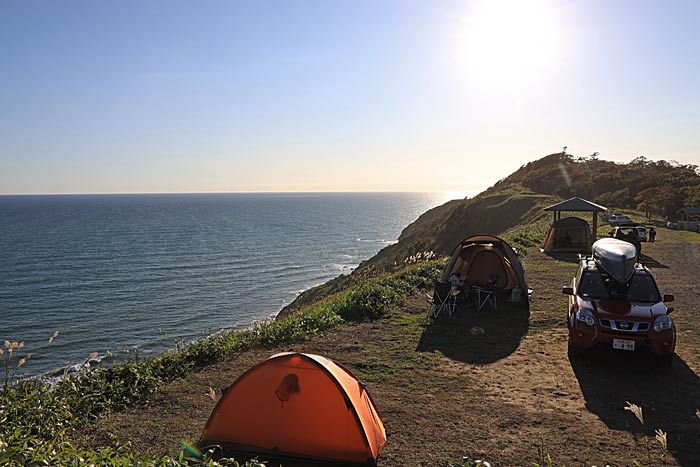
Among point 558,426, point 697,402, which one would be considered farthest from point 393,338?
point 697,402

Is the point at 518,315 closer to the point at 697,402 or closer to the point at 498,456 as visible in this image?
the point at 697,402

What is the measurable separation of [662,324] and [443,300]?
5.36m

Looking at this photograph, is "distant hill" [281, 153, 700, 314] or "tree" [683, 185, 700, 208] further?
"tree" [683, 185, 700, 208]

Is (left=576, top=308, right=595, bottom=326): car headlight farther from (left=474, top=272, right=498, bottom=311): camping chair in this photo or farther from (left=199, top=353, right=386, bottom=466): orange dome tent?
Answer: (left=199, top=353, right=386, bottom=466): orange dome tent

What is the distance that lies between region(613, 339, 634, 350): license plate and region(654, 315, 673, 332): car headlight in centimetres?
51

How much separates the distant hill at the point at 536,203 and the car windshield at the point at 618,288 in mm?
14973

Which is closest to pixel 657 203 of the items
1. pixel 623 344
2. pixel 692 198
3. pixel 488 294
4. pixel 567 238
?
pixel 692 198

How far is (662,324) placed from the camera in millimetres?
8500

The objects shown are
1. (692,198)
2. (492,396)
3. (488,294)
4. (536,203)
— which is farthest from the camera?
(536,203)

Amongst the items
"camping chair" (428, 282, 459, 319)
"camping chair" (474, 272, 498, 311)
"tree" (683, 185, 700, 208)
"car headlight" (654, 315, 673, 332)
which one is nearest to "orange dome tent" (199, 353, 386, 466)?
"car headlight" (654, 315, 673, 332)

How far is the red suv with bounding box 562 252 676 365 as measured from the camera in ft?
27.6

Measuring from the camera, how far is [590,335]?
344 inches

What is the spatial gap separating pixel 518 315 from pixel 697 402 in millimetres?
5358

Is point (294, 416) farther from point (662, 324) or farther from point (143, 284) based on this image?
point (143, 284)
